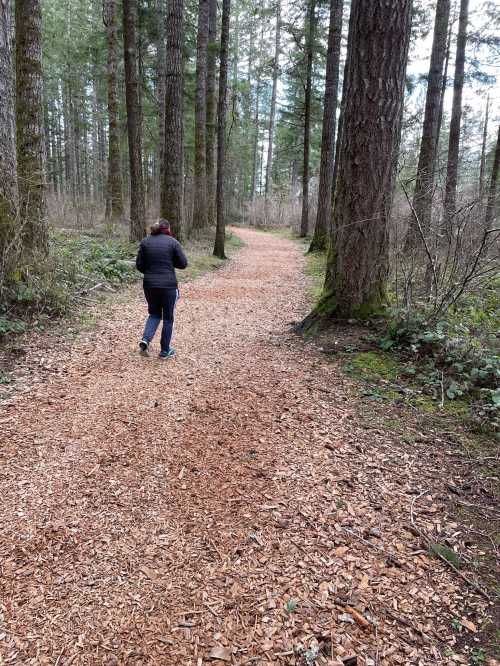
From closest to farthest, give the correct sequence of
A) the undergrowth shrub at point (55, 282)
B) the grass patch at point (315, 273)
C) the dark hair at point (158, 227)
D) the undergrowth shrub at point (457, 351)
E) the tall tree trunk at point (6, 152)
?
the undergrowth shrub at point (457, 351) < the dark hair at point (158, 227) < the tall tree trunk at point (6, 152) < the undergrowth shrub at point (55, 282) < the grass patch at point (315, 273)

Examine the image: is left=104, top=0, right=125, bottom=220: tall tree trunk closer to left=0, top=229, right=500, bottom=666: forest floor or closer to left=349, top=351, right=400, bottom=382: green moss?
left=0, top=229, right=500, bottom=666: forest floor

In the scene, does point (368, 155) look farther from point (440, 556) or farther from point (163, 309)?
point (440, 556)

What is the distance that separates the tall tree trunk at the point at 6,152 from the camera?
563 cm

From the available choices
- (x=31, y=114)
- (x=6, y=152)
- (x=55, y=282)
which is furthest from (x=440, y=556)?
(x=31, y=114)

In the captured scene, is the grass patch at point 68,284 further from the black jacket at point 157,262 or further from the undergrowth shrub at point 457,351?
the undergrowth shrub at point 457,351

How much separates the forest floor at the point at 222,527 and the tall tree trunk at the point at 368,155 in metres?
1.44

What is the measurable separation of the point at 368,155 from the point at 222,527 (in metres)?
4.70

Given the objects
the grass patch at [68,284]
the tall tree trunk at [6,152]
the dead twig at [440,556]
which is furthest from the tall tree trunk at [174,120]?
the dead twig at [440,556]

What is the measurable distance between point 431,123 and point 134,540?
1216cm

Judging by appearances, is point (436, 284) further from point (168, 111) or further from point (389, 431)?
point (168, 111)

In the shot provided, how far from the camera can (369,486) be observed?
3.01m

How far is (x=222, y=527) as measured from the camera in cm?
268

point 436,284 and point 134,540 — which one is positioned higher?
point 436,284

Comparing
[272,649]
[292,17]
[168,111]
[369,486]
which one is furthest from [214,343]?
[292,17]
